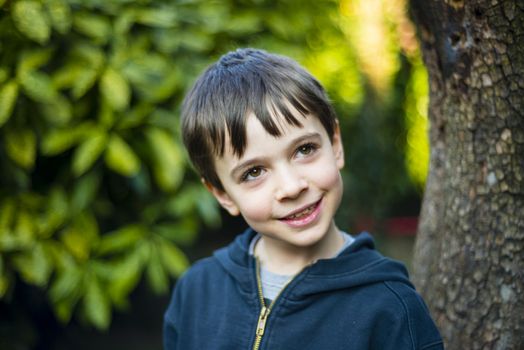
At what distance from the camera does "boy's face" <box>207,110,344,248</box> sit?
1633 millimetres

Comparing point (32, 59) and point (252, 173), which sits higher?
point (32, 59)

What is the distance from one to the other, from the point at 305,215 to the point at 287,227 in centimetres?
6

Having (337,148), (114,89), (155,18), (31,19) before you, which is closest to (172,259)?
(114,89)

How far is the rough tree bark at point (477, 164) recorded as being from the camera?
1.66m

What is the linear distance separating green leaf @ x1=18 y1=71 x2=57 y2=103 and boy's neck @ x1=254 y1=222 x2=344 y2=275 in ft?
4.02

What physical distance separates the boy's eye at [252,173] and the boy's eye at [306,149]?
0.38ft

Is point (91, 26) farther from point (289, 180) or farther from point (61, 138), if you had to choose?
point (289, 180)

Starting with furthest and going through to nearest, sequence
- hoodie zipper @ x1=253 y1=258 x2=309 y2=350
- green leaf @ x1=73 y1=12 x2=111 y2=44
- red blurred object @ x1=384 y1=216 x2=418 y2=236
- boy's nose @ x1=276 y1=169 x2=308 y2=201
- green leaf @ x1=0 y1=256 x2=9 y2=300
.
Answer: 1. red blurred object @ x1=384 y1=216 x2=418 y2=236
2. green leaf @ x1=73 y1=12 x2=111 y2=44
3. green leaf @ x1=0 y1=256 x2=9 y2=300
4. hoodie zipper @ x1=253 y1=258 x2=309 y2=350
5. boy's nose @ x1=276 y1=169 x2=308 y2=201

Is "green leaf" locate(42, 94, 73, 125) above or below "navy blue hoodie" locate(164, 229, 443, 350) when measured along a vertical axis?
above

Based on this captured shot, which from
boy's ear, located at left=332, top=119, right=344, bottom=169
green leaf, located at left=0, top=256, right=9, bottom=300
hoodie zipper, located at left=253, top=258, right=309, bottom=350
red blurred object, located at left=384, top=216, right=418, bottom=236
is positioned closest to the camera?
hoodie zipper, located at left=253, top=258, right=309, bottom=350

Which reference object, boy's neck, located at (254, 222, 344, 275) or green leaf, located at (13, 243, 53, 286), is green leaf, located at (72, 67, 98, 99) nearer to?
green leaf, located at (13, 243, 53, 286)

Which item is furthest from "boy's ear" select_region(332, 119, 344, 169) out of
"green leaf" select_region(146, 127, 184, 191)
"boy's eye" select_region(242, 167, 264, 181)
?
"green leaf" select_region(146, 127, 184, 191)

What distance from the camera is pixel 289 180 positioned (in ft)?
5.31

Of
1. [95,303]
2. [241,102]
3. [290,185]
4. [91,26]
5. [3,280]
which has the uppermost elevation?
[91,26]
